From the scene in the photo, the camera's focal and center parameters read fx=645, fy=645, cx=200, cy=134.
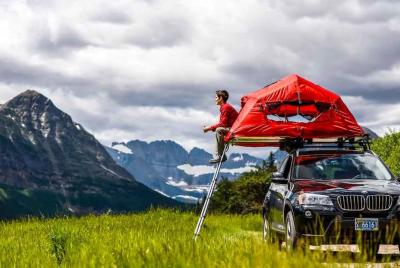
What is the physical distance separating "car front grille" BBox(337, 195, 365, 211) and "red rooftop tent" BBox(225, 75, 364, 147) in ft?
9.25

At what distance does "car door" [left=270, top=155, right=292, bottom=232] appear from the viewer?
41.3ft

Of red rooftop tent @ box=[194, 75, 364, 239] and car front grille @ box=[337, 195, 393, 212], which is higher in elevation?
red rooftop tent @ box=[194, 75, 364, 239]

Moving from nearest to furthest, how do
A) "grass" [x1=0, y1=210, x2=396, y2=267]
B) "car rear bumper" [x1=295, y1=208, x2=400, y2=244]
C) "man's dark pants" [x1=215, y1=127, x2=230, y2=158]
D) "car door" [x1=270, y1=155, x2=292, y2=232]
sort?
"grass" [x1=0, y1=210, x2=396, y2=267] < "car rear bumper" [x1=295, y1=208, x2=400, y2=244] < "car door" [x1=270, y1=155, x2=292, y2=232] < "man's dark pants" [x1=215, y1=127, x2=230, y2=158]

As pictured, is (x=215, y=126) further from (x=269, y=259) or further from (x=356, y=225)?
(x=269, y=259)

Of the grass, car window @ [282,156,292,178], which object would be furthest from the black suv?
the grass

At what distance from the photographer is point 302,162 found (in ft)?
42.6

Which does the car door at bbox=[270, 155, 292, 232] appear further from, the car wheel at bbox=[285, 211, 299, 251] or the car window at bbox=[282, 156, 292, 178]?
the car wheel at bbox=[285, 211, 299, 251]

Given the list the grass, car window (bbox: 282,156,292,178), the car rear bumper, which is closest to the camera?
the grass

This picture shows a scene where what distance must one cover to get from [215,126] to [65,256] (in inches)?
263

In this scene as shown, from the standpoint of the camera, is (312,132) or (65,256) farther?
(312,132)

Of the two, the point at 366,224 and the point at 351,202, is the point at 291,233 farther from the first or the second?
the point at 366,224

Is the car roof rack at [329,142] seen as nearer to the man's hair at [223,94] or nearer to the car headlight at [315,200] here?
the man's hair at [223,94]

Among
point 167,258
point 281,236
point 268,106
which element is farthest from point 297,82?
point 167,258

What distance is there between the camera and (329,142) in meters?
14.8
